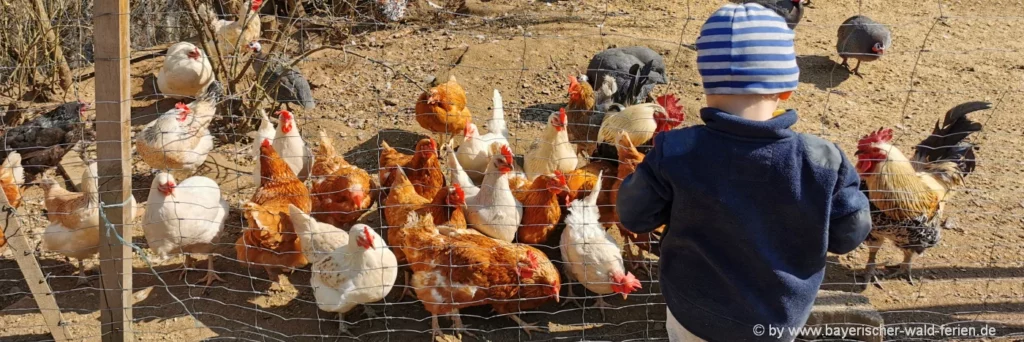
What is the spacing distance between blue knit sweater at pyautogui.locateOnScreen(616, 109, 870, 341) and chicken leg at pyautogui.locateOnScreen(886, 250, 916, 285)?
114 inches

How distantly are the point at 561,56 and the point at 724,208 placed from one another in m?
5.62

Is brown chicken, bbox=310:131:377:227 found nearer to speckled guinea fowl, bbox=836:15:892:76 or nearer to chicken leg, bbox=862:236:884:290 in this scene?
chicken leg, bbox=862:236:884:290

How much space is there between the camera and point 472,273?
4094 mm

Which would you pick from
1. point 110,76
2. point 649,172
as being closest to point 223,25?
point 110,76

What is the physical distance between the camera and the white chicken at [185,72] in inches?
269

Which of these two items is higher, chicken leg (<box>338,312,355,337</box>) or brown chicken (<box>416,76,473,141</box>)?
brown chicken (<box>416,76,473,141</box>)

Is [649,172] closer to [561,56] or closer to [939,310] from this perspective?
[939,310]

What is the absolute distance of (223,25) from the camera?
Answer: 312 inches

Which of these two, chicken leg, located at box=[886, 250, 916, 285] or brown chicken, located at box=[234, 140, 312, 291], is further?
chicken leg, located at box=[886, 250, 916, 285]

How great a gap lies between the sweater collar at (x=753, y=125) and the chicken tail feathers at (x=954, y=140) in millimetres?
3020

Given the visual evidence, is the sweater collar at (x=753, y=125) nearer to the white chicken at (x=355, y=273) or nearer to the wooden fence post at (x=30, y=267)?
the white chicken at (x=355, y=273)

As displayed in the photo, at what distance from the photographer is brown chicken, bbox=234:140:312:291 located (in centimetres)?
443

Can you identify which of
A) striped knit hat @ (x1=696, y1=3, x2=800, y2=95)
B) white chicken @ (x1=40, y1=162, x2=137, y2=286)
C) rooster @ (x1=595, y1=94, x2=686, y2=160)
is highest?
striped knit hat @ (x1=696, y1=3, x2=800, y2=95)

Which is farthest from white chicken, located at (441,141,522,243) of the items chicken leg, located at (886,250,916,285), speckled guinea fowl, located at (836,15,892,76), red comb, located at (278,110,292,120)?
speckled guinea fowl, located at (836,15,892,76)
